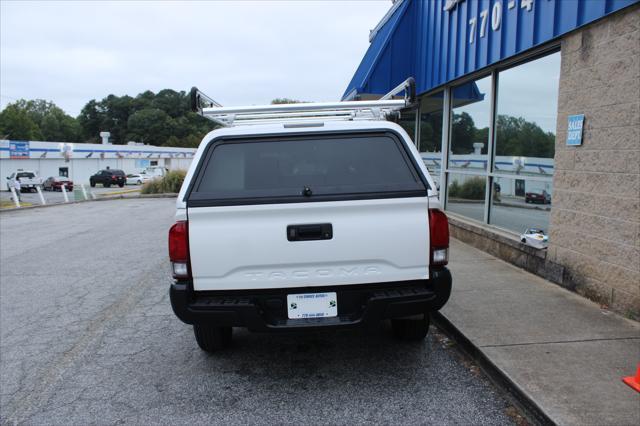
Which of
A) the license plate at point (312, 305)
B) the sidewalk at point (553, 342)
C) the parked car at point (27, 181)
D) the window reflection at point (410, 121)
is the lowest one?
the parked car at point (27, 181)

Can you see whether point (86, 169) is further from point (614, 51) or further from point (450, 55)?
point (614, 51)

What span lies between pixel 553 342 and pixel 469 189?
5.25 meters

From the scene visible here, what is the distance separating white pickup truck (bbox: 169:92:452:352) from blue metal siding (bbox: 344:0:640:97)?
3.21 meters

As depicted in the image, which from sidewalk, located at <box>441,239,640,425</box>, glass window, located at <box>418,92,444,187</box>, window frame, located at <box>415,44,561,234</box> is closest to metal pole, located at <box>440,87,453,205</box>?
window frame, located at <box>415,44,561,234</box>

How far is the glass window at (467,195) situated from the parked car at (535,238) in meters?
1.69

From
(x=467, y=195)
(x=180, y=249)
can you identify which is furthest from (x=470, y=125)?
(x=180, y=249)

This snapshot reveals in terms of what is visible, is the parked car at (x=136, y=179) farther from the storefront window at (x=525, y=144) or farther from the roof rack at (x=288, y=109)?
the roof rack at (x=288, y=109)

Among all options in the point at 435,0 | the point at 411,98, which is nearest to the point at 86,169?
the point at 435,0

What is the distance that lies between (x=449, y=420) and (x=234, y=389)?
5.16 ft

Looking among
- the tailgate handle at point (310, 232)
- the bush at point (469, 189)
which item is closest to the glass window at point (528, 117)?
the bush at point (469, 189)

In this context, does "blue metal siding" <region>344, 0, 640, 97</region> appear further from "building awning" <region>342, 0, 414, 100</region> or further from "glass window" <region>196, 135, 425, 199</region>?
"glass window" <region>196, 135, 425, 199</region>

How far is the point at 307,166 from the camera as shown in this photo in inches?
148

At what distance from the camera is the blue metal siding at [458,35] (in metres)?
5.71

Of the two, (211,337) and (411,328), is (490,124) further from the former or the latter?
(211,337)
